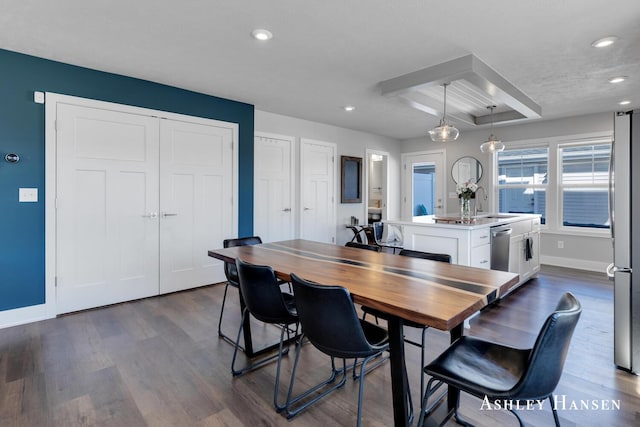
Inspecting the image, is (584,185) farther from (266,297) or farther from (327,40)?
(266,297)

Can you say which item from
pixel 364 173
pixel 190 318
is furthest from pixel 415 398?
pixel 364 173

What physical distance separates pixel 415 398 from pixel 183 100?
3.82m

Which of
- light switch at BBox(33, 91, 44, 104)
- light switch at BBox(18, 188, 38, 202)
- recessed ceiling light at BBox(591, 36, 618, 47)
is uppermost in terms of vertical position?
recessed ceiling light at BBox(591, 36, 618, 47)

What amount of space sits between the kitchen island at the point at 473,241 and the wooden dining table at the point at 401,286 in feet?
3.82

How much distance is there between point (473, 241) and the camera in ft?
10.5

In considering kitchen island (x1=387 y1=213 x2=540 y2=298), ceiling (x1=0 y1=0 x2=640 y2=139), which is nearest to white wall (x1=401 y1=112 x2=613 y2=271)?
ceiling (x1=0 y1=0 x2=640 y2=139)

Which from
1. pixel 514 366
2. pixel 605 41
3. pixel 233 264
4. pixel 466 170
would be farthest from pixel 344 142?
pixel 514 366

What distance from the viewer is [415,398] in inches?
77.3

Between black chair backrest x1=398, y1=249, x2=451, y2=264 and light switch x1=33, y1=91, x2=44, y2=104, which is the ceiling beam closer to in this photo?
black chair backrest x1=398, y1=249, x2=451, y2=264

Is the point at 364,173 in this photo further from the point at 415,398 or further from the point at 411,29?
the point at 415,398

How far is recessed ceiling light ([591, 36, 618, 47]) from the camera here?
265 cm

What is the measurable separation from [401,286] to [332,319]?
37cm

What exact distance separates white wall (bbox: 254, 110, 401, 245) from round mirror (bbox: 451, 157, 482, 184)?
123cm
